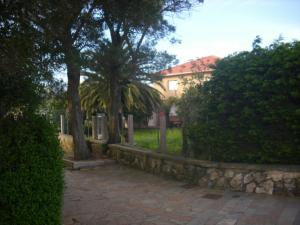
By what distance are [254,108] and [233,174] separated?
1.36 m

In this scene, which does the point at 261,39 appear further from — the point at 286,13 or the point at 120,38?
the point at 120,38

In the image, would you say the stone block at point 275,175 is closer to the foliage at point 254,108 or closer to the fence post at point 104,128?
the foliage at point 254,108

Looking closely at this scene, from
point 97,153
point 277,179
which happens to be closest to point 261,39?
point 277,179

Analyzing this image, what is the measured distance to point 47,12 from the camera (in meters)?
4.63

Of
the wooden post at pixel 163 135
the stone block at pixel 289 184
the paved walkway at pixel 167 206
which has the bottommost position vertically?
the paved walkway at pixel 167 206

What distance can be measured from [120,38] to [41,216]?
7.73 meters

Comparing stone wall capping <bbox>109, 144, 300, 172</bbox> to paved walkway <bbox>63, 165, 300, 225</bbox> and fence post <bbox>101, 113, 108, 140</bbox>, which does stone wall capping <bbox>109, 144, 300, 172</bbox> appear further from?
fence post <bbox>101, 113, 108, 140</bbox>

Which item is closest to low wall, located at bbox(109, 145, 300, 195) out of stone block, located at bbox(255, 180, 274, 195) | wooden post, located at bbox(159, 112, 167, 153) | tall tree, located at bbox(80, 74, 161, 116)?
stone block, located at bbox(255, 180, 274, 195)

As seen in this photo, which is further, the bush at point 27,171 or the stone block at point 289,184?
the stone block at point 289,184

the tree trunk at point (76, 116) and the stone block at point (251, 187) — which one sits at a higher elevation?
the tree trunk at point (76, 116)

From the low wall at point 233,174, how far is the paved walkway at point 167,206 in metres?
0.22

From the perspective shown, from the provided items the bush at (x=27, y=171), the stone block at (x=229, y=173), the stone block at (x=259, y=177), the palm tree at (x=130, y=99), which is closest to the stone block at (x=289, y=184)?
the stone block at (x=259, y=177)

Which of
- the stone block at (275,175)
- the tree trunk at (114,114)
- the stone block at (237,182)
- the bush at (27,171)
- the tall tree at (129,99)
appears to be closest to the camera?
the bush at (27,171)

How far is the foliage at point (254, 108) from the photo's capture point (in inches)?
228
